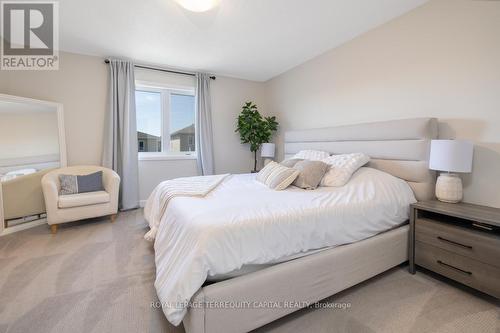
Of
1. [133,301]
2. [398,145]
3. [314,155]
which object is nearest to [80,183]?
[133,301]

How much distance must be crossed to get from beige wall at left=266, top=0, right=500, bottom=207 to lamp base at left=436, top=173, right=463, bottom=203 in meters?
0.18

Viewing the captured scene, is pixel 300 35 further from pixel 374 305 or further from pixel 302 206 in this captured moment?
pixel 374 305

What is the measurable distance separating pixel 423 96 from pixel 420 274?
1712 millimetres

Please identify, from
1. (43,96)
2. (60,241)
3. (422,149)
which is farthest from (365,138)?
(43,96)

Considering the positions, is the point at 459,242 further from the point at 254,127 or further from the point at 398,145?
the point at 254,127

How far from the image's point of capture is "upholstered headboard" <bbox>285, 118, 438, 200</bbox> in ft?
6.81

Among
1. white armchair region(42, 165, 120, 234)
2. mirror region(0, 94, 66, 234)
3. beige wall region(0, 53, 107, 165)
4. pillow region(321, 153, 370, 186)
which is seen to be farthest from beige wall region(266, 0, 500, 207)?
mirror region(0, 94, 66, 234)

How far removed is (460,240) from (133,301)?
7.84 feet

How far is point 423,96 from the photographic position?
2.25 metres

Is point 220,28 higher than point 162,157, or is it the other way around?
point 220,28

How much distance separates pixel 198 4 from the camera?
7.03 ft

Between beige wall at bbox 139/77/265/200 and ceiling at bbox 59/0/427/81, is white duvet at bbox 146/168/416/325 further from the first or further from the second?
beige wall at bbox 139/77/265/200

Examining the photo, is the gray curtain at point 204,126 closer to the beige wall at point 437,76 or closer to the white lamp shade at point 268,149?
the white lamp shade at point 268,149

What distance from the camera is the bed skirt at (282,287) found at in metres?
1.11
